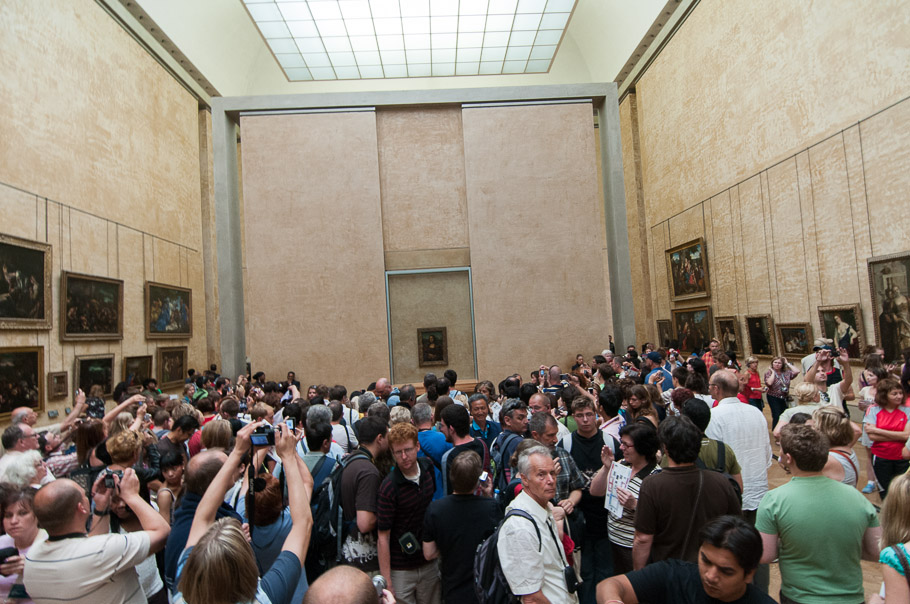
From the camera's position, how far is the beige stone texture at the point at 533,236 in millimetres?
18828

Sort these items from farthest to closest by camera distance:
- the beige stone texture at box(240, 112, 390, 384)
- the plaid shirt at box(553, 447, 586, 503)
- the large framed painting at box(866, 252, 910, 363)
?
1. the beige stone texture at box(240, 112, 390, 384)
2. the large framed painting at box(866, 252, 910, 363)
3. the plaid shirt at box(553, 447, 586, 503)

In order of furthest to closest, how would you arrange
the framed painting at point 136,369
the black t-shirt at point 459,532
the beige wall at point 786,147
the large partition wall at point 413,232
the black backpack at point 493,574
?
the large partition wall at point 413,232 < the framed painting at point 136,369 < the beige wall at point 786,147 < the black t-shirt at point 459,532 < the black backpack at point 493,574

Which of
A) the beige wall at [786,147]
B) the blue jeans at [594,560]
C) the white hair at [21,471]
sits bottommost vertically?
the blue jeans at [594,560]

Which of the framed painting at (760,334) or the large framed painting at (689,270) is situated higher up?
the large framed painting at (689,270)

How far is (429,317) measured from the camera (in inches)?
764

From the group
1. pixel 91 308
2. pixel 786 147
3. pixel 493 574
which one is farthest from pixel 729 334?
pixel 91 308

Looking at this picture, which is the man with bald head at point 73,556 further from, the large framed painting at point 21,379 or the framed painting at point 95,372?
the framed painting at point 95,372

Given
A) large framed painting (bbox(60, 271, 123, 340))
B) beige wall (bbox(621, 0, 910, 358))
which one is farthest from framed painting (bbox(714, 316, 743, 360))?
large framed painting (bbox(60, 271, 123, 340))

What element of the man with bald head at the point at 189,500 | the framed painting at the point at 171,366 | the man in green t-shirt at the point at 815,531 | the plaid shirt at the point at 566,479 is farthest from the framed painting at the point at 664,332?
the man with bald head at the point at 189,500

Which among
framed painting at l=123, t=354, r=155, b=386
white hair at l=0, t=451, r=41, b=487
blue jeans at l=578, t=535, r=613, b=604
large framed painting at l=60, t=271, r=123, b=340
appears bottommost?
blue jeans at l=578, t=535, r=613, b=604

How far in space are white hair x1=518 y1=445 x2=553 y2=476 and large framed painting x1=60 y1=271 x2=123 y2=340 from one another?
1356cm

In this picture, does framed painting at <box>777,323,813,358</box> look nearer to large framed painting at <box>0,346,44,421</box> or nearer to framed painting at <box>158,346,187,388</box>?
large framed painting at <box>0,346,44,421</box>

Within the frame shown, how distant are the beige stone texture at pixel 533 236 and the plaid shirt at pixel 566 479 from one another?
14493mm

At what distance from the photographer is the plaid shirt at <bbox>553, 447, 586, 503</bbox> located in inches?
162
